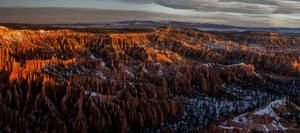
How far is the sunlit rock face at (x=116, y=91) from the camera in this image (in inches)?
820

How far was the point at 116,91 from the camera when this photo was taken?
29656mm

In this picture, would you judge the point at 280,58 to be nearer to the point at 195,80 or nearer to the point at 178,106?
the point at 195,80

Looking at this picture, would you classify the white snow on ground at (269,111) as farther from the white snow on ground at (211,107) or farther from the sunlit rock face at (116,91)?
the white snow on ground at (211,107)

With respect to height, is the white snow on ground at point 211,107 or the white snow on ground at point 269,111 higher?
the white snow on ground at point 269,111

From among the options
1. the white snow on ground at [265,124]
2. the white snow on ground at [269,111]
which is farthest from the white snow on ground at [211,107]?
the white snow on ground at [269,111]

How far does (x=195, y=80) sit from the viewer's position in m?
42.2

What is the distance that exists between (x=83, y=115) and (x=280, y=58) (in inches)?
3124

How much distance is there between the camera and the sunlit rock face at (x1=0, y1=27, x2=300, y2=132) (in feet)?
68.3

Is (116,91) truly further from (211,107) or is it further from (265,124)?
(265,124)

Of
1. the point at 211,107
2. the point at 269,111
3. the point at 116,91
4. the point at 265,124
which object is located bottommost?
the point at 211,107

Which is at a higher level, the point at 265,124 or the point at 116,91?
the point at 116,91

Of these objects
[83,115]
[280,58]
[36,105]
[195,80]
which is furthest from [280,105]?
[280,58]

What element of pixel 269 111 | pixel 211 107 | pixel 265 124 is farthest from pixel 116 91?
pixel 269 111

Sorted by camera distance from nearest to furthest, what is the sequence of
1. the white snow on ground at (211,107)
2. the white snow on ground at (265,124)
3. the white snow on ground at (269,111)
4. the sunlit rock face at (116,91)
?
the sunlit rock face at (116,91)
the white snow on ground at (265,124)
the white snow on ground at (269,111)
the white snow on ground at (211,107)
